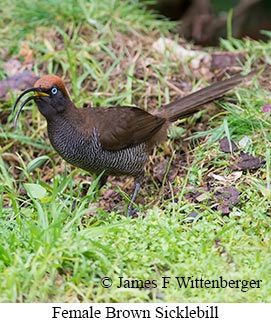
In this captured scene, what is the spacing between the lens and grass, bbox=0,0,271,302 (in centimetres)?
457

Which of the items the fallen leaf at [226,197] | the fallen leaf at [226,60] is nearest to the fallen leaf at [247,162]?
the fallen leaf at [226,197]

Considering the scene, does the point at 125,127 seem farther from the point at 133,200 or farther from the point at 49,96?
the point at 49,96

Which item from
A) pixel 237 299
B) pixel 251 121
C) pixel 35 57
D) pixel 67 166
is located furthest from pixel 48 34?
pixel 237 299

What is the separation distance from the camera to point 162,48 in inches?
307

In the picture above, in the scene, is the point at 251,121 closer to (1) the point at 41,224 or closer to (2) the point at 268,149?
(2) the point at 268,149

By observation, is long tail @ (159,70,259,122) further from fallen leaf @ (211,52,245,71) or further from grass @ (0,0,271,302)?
fallen leaf @ (211,52,245,71)

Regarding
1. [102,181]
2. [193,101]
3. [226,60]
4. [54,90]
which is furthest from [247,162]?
[226,60]

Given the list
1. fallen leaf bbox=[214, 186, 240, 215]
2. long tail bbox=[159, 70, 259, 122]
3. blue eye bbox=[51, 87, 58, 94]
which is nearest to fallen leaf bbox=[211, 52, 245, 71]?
long tail bbox=[159, 70, 259, 122]

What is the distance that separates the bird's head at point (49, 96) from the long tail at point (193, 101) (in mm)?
1041

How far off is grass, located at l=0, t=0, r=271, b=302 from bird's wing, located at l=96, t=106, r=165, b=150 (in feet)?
1.20

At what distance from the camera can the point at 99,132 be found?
612cm

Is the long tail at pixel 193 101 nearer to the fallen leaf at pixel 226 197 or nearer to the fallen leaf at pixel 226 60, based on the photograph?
the fallen leaf at pixel 226 60

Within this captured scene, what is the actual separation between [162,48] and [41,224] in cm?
333

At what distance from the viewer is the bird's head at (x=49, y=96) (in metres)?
5.90
